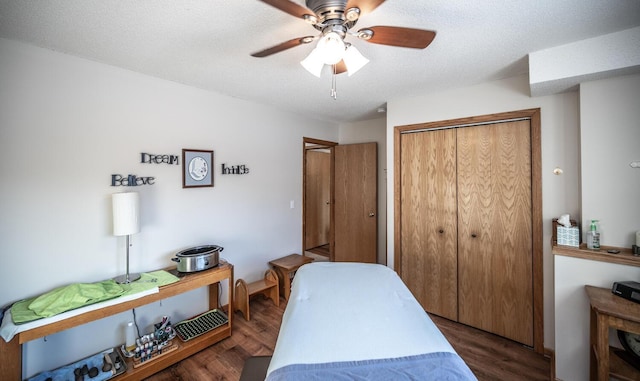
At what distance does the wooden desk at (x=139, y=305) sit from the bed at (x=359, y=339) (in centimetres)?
113

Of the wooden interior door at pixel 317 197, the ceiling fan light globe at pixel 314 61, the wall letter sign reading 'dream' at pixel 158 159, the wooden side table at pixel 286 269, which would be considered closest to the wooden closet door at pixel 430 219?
the wooden side table at pixel 286 269

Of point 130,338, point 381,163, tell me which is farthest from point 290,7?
point 381,163

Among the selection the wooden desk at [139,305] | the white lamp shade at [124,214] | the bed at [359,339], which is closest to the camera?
the bed at [359,339]

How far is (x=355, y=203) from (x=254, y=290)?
6.21ft

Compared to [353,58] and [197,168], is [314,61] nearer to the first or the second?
[353,58]

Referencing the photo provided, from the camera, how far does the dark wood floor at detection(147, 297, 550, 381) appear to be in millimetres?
1887

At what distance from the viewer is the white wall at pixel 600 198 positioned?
5.40ft

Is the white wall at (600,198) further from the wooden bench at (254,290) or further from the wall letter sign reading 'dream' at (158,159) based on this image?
the wall letter sign reading 'dream' at (158,159)

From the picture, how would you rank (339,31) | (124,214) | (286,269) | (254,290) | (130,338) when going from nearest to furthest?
(339,31), (124,214), (130,338), (254,290), (286,269)

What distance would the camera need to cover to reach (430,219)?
2.64 m

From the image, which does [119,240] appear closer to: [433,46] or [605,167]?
[433,46]

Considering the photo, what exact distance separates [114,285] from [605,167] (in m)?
3.58

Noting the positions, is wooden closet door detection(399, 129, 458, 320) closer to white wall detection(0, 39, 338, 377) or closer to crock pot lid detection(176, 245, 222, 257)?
white wall detection(0, 39, 338, 377)

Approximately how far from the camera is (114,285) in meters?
1.83
